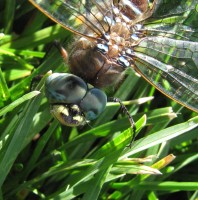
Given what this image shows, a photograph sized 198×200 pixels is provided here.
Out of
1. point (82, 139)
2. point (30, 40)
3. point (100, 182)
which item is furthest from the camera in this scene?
point (30, 40)

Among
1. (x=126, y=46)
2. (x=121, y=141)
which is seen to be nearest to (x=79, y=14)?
(x=126, y=46)

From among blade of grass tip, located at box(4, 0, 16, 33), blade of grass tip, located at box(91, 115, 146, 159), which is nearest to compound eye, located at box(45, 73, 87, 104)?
blade of grass tip, located at box(91, 115, 146, 159)

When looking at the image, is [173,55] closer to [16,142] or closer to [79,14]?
[79,14]

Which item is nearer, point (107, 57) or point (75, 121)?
point (75, 121)

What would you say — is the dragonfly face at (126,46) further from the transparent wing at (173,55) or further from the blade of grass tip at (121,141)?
the blade of grass tip at (121,141)

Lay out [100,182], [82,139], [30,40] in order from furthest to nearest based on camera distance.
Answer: [30,40] < [82,139] < [100,182]

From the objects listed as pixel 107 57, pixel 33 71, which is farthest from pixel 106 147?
pixel 33 71

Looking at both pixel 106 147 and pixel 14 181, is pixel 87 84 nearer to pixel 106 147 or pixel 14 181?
pixel 106 147
